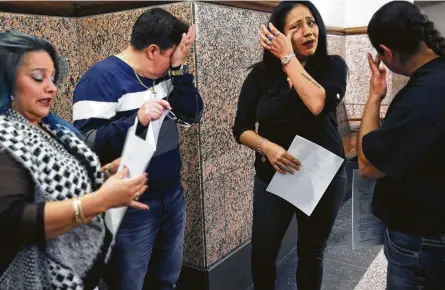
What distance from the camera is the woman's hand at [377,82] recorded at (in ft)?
4.55

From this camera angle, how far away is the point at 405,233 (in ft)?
4.23

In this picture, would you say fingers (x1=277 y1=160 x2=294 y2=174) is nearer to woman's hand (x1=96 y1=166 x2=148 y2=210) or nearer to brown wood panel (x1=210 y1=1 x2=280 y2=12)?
woman's hand (x1=96 y1=166 x2=148 y2=210)

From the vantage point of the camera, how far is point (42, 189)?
1.00 metres

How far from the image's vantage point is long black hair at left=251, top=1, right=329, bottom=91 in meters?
1.71

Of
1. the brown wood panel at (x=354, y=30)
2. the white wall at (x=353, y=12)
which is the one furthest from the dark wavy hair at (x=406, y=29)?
the brown wood panel at (x=354, y=30)

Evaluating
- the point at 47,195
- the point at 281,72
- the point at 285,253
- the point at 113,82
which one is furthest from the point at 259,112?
the point at 285,253

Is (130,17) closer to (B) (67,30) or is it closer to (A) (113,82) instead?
(B) (67,30)

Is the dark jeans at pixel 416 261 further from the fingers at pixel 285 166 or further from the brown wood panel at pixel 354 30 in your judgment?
the brown wood panel at pixel 354 30

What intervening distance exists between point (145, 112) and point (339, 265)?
2.16 meters

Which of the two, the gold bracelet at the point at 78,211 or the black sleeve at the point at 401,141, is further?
the black sleeve at the point at 401,141

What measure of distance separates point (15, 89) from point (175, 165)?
77cm

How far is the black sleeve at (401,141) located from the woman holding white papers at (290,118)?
40 centimetres

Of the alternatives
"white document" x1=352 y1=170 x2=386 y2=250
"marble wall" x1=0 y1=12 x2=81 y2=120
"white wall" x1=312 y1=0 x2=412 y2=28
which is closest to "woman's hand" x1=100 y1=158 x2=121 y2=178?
"white document" x1=352 y1=170 x2=386 y2=250

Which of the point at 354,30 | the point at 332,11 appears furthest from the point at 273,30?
the point at 354,30
